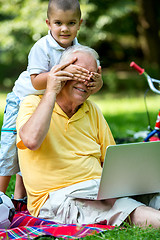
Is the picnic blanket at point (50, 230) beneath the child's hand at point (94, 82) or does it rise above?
beneath

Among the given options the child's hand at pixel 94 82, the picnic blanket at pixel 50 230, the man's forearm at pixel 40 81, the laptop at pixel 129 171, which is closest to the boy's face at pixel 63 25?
the man's forearm at pixel 40 81

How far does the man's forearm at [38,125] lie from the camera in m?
2.65

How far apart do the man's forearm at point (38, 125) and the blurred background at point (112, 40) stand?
5.79m

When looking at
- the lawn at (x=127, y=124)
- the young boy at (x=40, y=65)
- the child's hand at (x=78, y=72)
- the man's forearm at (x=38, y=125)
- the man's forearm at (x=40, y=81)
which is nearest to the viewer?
the lawn at (x=127, y=124)

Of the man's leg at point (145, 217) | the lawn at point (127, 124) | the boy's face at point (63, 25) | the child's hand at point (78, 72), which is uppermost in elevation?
the boy's face at point (63, 25)

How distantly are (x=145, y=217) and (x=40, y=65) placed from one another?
4.30 feet

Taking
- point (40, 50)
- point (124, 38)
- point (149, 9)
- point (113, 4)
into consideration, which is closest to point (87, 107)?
point (40, 50)

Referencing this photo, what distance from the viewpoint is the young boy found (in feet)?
10.5

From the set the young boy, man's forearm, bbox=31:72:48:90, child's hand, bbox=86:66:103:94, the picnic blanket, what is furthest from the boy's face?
the picnic blanket

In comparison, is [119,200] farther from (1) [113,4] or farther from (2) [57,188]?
(1) [113,4]

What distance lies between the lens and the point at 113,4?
523 inches

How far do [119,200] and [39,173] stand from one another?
0.54m

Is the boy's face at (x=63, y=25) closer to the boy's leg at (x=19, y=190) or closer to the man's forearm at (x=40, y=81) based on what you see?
the man's forearm at (x=40, y=81)

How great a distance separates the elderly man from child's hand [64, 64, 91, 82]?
31 millimetres
